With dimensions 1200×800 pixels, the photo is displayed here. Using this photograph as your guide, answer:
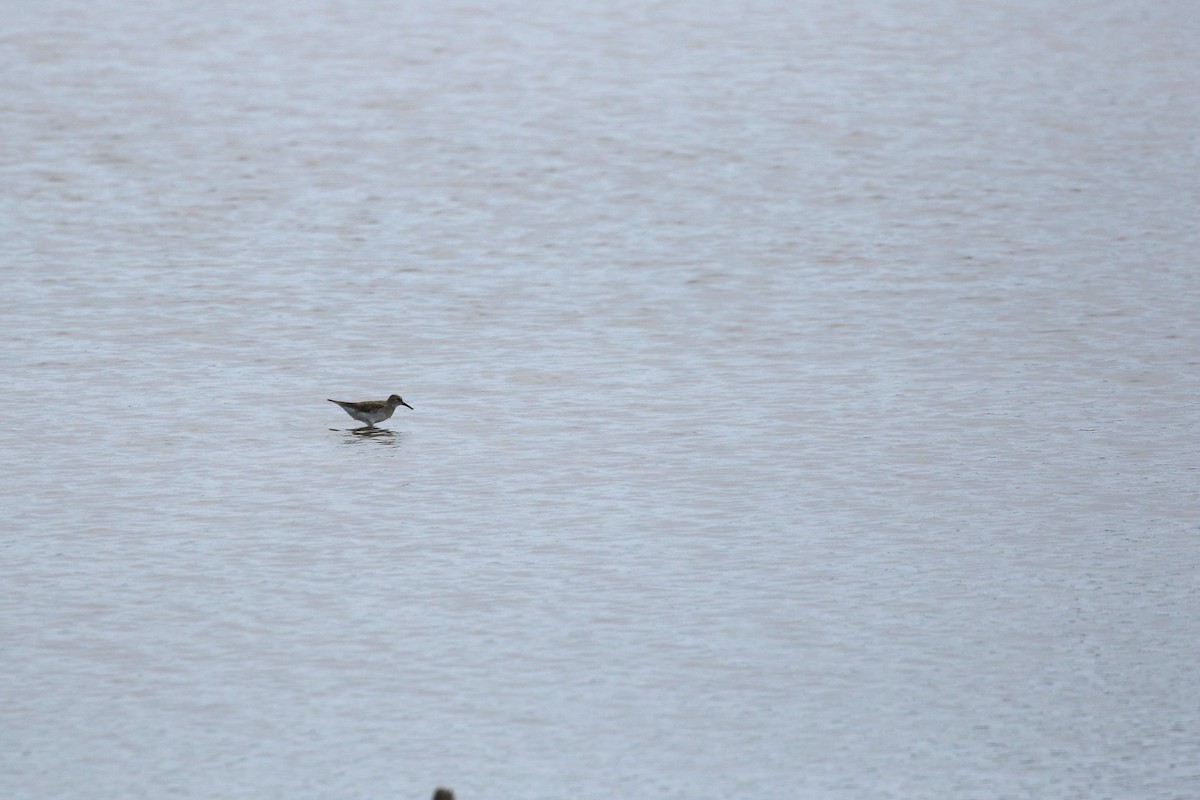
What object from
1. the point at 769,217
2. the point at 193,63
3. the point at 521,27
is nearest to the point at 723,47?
the point at 521,27

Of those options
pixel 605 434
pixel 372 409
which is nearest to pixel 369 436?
pixel 372 409

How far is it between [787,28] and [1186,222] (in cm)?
2313

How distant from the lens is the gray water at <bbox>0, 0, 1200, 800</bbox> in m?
16.2

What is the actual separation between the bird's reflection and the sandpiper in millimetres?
223

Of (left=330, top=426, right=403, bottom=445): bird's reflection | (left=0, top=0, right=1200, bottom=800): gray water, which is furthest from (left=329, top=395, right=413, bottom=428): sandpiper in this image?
(left=0, top=0, right=1200, bottom=800): gray water

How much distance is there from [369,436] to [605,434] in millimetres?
2909

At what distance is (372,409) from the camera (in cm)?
2453

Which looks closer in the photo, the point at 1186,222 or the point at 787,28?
the point at 1186,222

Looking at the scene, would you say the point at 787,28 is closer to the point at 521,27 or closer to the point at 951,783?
the point at 521,27

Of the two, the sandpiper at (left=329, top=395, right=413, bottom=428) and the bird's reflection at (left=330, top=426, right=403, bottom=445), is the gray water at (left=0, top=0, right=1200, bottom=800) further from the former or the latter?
the sandpiper at (left=329, top=395, right=413, bottom=428)

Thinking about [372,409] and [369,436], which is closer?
[372,409]

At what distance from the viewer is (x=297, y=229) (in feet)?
121

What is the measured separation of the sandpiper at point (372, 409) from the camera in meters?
24.5

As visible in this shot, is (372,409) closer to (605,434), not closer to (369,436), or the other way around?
(369,436)
